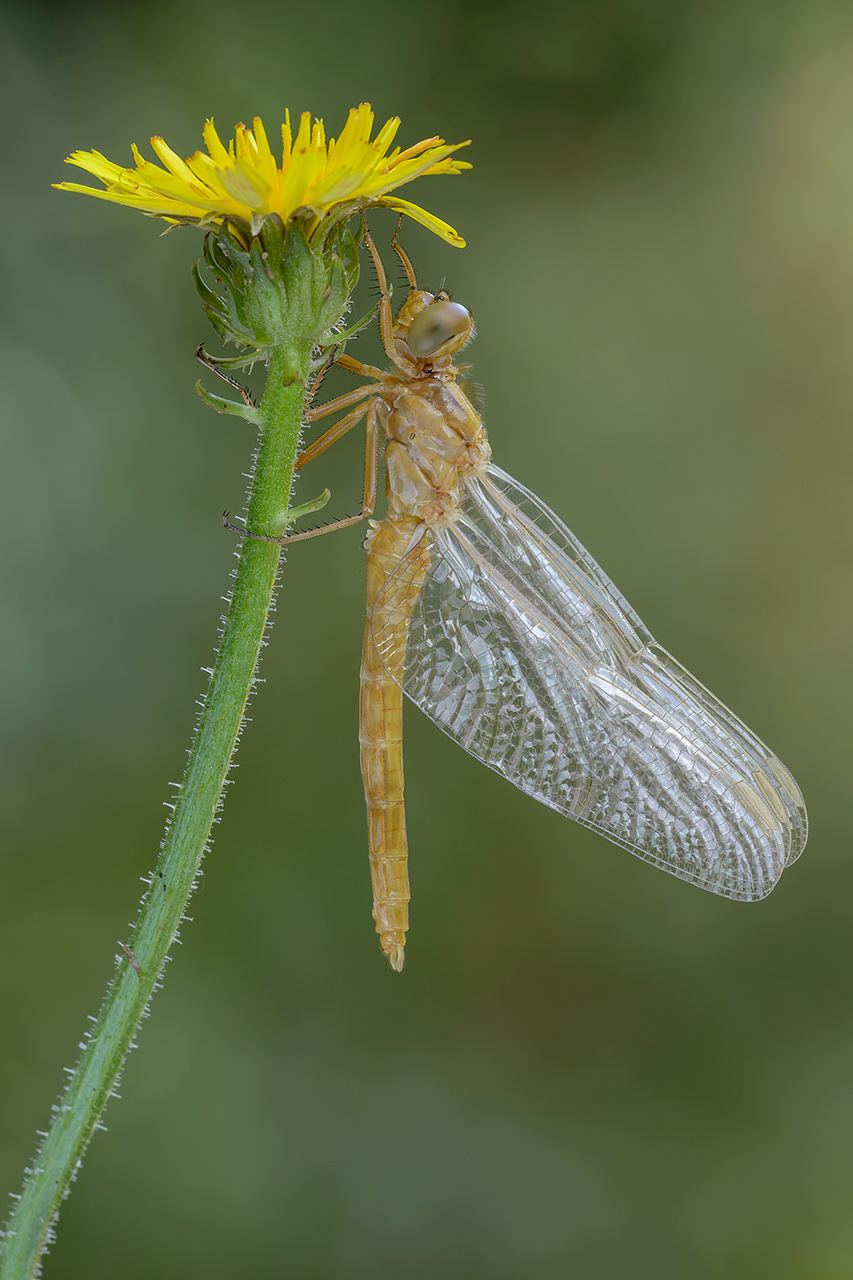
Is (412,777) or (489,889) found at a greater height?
(412,777)

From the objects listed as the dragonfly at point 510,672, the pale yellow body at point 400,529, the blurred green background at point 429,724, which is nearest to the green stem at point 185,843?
the dragonfly at point 510,672

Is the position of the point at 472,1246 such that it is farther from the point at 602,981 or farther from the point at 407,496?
the point at 407,496

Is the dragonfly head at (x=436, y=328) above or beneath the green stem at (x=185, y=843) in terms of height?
above

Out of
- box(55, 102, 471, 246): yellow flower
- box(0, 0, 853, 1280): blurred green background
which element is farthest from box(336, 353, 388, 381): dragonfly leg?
box(0, 0, 853, 1280): blurred green background

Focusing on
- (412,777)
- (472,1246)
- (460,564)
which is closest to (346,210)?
(460,564)

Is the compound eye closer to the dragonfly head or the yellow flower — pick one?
the dragonfly head

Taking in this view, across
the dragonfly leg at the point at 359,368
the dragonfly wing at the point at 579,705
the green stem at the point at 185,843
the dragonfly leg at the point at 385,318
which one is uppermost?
the dragonfly leg at the point at 385,318

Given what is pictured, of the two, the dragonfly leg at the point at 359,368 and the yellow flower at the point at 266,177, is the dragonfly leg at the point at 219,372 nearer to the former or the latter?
the yellow flower at the point at 266,177
